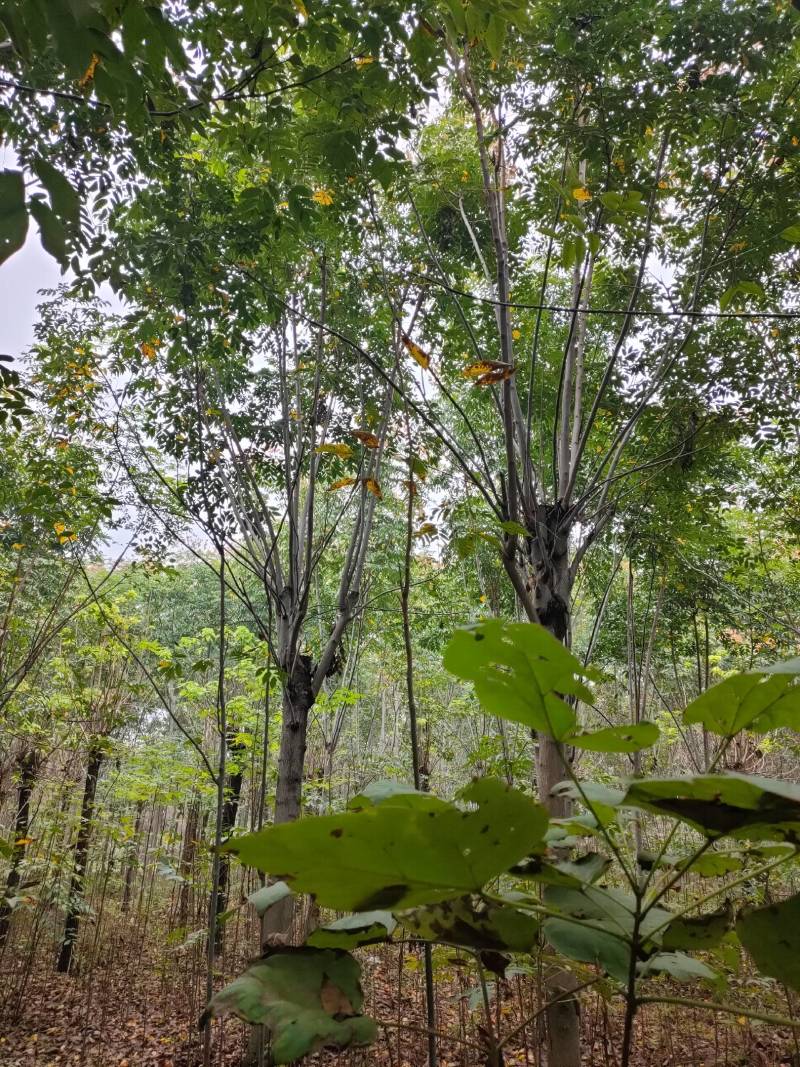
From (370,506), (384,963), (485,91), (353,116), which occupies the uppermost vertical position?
(485,91)

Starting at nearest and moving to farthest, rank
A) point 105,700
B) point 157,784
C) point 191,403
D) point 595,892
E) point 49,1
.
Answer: point 595,892 → point 49,1 → point 191,403 → point 105,700 → point 157,784

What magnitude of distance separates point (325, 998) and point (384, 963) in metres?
3.70

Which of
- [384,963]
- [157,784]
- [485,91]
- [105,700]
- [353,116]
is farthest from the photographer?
[157,784]

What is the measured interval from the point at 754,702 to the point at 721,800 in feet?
0.30

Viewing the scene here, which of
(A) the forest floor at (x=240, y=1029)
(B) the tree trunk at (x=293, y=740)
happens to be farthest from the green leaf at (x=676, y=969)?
(B) the tree trunk at (x=293, y=740)

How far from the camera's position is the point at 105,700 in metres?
5.54

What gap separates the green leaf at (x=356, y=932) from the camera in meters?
0.44

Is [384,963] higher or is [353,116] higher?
[353,116]

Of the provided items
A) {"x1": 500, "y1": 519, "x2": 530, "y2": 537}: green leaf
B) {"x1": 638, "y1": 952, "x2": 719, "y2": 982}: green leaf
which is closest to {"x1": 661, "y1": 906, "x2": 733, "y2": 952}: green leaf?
{"x1": 638, "y1": 952, "x2": 719, "y2": 982}: green leaf

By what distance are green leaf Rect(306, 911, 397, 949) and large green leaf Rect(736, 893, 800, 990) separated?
24cm

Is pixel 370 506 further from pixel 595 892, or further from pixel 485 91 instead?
pixel 595 892

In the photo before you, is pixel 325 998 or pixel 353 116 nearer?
pixel 325 998

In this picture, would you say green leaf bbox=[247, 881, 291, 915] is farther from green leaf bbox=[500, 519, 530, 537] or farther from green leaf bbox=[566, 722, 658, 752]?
green leaf bbox=[500, 519, 530, 537]

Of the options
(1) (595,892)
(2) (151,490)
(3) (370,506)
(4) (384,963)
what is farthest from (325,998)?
(2) (151,490)
